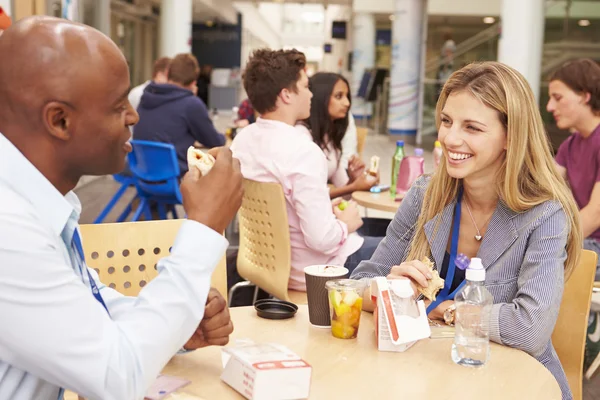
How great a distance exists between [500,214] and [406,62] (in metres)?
14.4

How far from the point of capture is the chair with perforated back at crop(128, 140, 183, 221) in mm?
5145

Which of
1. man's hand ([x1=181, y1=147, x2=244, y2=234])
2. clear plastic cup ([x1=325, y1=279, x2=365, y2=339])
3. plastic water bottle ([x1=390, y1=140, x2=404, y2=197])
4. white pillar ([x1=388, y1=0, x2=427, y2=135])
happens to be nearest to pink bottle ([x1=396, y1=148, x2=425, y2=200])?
plastic water bottle ([x1=390, y1=140, x2=404, y2=197])

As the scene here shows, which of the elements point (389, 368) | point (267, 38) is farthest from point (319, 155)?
point (267, 38)

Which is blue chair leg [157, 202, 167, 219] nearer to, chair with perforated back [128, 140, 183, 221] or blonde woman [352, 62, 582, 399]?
chair with perforated back [128, 140, 183, 221]

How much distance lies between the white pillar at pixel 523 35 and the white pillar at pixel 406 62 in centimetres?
585

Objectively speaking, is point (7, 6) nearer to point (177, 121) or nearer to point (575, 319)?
point (177, 121)

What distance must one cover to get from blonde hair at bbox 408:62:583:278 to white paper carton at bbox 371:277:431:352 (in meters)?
0.51

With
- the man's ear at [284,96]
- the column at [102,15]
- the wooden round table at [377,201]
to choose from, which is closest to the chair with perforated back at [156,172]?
the wooden round table at [377,201]

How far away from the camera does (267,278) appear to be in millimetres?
3002

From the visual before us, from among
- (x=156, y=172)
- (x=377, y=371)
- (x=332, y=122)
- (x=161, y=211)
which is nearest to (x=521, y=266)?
(x=377, y=371)

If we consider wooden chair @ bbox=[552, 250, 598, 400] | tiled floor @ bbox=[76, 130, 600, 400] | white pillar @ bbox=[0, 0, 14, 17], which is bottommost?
tiled floor @ bbox=[76, 130, 600, 400]

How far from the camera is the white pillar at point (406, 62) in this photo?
15742 mm

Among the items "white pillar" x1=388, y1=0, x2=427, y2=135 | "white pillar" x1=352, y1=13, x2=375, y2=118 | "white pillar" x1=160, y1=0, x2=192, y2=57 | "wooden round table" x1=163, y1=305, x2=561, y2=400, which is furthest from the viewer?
"white pillar" x1=352, y1=13, x2=375, y2=118

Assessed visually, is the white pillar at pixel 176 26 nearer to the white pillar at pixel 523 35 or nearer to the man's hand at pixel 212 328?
the white pillar at pixel 523 35
